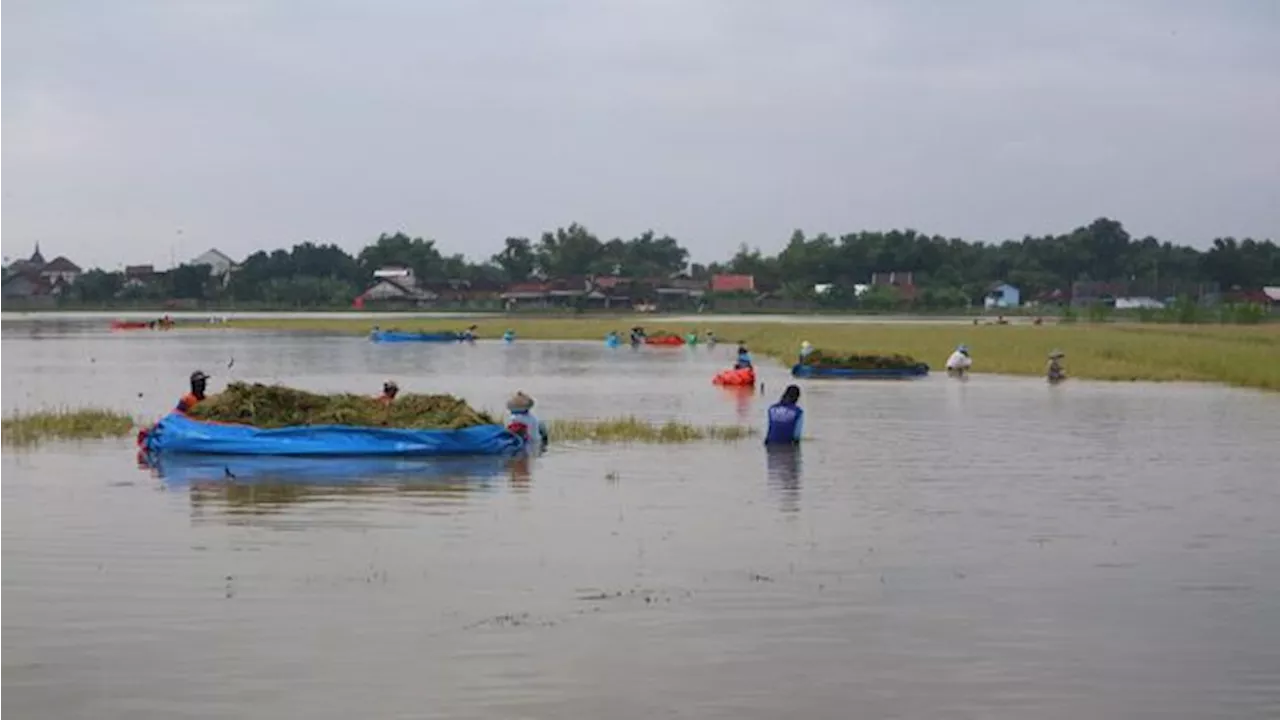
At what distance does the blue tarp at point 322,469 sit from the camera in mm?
20203

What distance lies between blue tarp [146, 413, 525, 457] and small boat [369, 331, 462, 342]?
2112 inches

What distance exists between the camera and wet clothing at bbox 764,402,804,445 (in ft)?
81.6

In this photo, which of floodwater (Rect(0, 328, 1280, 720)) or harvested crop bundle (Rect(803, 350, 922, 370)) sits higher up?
harvested crop bundle (Rect(803, 350, 922, 370))

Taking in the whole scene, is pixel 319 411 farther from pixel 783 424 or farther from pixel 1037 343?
pixel 1037 343

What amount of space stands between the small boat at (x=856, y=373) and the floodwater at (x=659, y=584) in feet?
57.4

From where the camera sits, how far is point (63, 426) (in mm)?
26375

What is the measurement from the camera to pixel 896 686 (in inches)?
401

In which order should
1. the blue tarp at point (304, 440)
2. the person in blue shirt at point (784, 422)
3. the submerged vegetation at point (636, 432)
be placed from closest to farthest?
the blue tarp at point (304, 440) < the person in blue shirt at point (784, 422) < the submerged vegetation at point (636, 432)

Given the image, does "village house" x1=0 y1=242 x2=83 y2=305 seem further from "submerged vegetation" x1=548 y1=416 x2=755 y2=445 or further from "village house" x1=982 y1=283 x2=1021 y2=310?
"submerged vegetation" x1=548 y1=416 x2=755 y2=445

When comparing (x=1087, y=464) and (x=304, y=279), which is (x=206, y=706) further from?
(x=304, y=279)

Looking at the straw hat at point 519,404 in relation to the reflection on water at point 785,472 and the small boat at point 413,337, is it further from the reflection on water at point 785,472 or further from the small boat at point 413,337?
the small boat at point 413,337

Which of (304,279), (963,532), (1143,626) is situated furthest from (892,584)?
(304,279)

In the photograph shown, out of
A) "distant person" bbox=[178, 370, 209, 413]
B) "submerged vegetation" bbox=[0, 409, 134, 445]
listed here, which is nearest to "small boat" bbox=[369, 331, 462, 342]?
"submerged vegetation" bbox=[0, 409, 134, 445]

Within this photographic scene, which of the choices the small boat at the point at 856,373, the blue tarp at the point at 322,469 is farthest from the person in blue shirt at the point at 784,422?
the small boat at the point at 856,373
